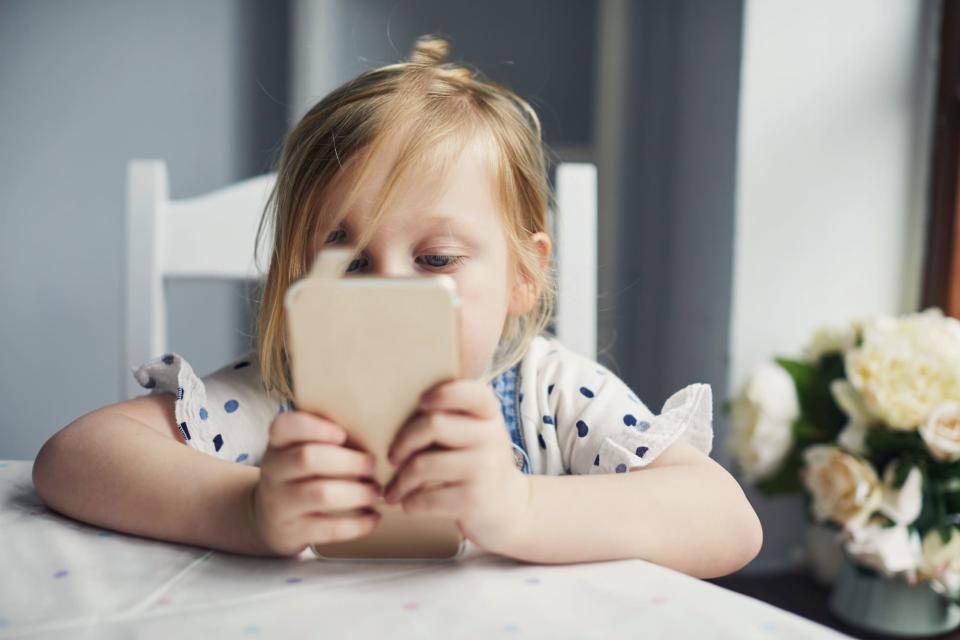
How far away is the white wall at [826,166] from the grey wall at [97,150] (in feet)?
2.87

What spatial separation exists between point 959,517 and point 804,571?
16.1 inches

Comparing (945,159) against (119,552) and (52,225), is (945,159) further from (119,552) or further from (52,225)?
(52,225)

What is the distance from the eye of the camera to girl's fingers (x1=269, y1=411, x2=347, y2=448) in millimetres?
346

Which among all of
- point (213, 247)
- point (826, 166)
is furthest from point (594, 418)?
point (826, 166)

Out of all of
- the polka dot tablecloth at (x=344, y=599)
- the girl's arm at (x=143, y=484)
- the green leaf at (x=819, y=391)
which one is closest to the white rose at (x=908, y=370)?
the green leaf at (x=819, y=391)

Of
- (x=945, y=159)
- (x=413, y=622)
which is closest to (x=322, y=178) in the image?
(x=413, y=622)

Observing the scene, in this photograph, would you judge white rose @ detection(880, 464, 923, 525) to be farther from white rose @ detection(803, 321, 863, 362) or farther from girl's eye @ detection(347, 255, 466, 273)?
girl's eye @ detection(347, 255, 466, 273)

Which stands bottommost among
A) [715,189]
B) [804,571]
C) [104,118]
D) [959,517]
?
[804,571]

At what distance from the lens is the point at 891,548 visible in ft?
3.56

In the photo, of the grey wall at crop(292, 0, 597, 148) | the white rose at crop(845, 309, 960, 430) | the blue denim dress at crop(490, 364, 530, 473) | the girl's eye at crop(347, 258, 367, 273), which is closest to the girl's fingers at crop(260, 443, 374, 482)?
the girl's eye at crop(347, 258, 367, 273)

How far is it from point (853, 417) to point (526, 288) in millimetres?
672

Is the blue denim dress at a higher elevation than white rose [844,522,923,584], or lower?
higher

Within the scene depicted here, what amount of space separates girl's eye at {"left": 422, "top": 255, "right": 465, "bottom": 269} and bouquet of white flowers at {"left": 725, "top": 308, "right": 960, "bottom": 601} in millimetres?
745

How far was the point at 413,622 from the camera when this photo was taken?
13.3 inches
